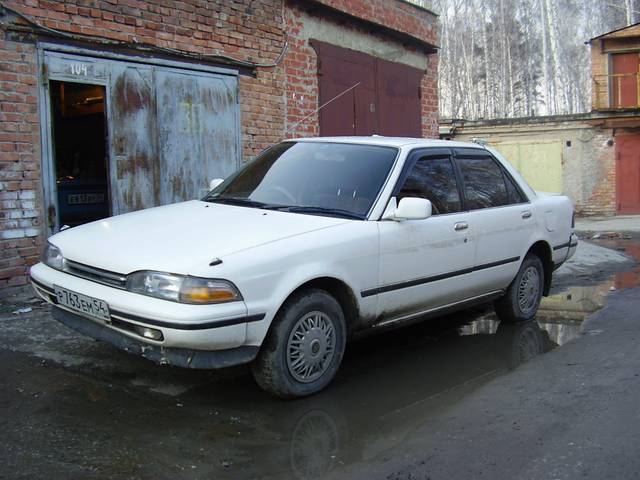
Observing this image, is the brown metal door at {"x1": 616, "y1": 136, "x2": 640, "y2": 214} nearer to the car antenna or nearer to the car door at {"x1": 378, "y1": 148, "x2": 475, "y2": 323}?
the car antenna

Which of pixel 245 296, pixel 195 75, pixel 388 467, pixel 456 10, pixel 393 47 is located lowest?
pixel 388 467

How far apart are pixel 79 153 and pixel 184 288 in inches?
294

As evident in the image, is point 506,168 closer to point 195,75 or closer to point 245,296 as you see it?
point 245,296

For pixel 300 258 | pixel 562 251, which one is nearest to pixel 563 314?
pixel 562 251

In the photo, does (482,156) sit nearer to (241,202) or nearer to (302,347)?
(241,202)

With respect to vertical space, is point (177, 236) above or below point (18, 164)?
below

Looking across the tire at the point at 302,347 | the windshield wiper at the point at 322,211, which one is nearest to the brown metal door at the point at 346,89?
the windshield wiper at the point at 322,211

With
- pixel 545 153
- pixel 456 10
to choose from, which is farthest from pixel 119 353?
pixel 456 10

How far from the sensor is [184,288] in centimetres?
362

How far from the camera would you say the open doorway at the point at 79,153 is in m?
9.23

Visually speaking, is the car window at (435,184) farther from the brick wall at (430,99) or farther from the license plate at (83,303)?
the brick wall at (430,99)

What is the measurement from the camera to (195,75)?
8.60 m

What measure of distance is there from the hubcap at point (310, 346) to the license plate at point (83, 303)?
108 centimetres

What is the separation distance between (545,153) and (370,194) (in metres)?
Result: 21.9
